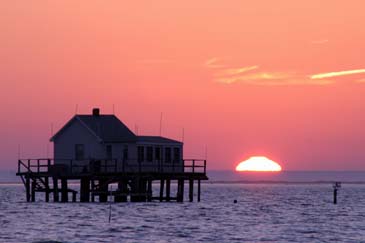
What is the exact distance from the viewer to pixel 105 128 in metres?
95.1

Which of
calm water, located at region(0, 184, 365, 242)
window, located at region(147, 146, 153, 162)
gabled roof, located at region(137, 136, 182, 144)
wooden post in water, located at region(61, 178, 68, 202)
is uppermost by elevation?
gabled roof, located at region(137, 136, 182, 144)

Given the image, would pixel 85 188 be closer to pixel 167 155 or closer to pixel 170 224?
pixel 167 155

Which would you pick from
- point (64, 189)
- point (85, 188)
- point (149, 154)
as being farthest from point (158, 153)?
point (64, 189)

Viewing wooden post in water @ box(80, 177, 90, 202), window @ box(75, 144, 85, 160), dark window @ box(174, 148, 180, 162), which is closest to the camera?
window @ box(75, 144, 85, 160)

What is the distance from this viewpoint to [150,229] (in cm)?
7344

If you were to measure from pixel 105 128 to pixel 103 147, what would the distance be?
2.21m

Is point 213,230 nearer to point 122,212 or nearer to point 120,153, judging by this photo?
point 122,212

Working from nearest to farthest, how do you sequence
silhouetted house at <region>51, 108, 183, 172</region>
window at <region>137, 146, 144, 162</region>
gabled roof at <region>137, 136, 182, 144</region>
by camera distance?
silhouetted house at <region>51, 108, 183, 172</region> < window at <region>137, 146, 144, 162</region> < gabled roof at <region>137, 136, 182, 144</region>

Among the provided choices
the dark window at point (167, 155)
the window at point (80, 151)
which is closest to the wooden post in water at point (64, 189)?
the window at point (80, 151)

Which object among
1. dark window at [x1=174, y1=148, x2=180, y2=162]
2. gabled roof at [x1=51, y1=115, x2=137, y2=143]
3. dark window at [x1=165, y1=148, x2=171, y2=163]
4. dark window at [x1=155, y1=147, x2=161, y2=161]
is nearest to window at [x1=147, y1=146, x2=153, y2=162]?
dark window at [x1=155, y1=147, x2=161, y2=161]

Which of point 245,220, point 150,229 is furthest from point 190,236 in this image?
point 245,220

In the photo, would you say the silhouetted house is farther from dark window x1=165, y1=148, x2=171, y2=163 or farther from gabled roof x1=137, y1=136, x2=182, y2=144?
dark window x1=165, y1=148, x2=171, y2=163

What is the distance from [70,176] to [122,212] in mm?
8069

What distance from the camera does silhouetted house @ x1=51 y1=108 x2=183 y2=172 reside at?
93812 millimetres
